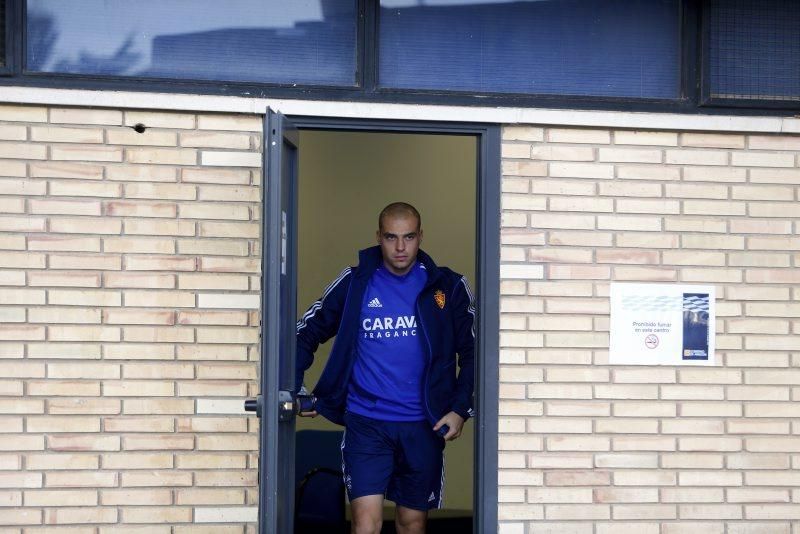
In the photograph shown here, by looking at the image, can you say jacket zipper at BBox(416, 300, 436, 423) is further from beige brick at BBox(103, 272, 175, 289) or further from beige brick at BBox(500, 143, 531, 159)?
beige brick at BBox(103, 272, 175, 289)

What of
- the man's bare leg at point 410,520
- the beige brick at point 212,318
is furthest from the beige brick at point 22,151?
the man's bare leg at point 410,520

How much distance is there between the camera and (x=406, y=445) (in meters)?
5.27

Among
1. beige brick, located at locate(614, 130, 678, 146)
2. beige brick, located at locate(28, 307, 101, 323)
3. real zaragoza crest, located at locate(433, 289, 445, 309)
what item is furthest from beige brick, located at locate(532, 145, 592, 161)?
beige brick, located at locate(28, 307, 101, 323)

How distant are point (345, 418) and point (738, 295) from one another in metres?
1.98

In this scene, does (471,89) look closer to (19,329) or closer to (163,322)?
(163,322)

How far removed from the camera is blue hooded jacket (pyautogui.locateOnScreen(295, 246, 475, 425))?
17.1 ft

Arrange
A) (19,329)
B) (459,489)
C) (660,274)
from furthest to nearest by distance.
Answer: (459,489)
(660,274)
(19,329)

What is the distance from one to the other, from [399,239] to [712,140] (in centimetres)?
155

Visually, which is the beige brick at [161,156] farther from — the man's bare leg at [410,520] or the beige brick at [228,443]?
the man's bare leg at [410,520]

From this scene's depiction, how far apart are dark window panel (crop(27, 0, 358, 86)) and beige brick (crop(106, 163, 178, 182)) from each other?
0.42 meters

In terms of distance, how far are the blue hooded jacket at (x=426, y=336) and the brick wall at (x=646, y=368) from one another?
40cm

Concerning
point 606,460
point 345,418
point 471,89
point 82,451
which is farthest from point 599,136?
point 82,451

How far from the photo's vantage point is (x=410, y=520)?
536 centimetres

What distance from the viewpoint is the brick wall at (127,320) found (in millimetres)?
4758
